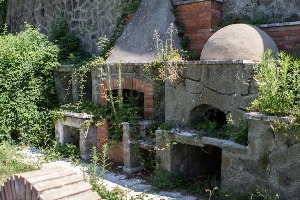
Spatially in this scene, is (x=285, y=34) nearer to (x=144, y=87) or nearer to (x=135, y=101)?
(x=144, y=87)

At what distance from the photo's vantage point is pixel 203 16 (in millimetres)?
6855

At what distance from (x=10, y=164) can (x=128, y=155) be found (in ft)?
6.96

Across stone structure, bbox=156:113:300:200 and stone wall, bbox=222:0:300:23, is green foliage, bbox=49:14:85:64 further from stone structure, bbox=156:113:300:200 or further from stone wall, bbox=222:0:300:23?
stone structure, bbox=156:113:300:200

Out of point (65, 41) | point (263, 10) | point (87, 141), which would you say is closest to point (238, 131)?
point (263, 10)

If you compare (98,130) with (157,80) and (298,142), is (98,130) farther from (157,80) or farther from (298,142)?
(298,142)

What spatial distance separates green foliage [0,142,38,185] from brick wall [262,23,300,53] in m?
4.53

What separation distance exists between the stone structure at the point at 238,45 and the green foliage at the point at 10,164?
3.53 m

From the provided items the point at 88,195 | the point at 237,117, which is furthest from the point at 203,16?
the point at 88,195

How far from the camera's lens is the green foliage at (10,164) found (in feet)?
20.6

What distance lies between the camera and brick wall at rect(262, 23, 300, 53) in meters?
5.94

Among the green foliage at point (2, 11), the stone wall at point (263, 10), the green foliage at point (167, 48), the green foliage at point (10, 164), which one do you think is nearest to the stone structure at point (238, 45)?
the green foliage at point (167, 48)

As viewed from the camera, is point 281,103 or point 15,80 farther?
point 15,80

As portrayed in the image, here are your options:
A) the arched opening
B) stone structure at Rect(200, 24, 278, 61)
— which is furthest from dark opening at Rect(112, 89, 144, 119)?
stone structure at Rect(200, 24, 278, 61)

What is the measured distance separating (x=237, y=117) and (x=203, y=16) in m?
2.58
